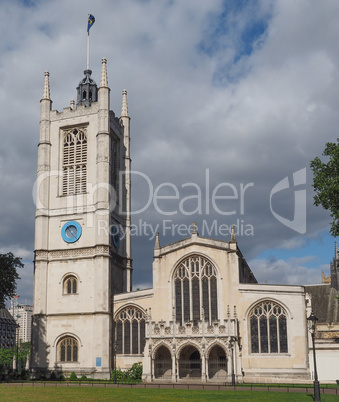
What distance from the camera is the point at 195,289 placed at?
50.2 m

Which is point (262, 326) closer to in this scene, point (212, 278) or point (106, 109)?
point (212, 278)

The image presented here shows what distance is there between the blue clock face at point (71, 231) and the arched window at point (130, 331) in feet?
31.5

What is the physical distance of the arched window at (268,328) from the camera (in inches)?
1829

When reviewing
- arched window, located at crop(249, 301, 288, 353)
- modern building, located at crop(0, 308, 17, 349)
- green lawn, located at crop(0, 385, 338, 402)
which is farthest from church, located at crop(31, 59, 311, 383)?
Answer: modern building, located at crop(0, 308, 17, 349)

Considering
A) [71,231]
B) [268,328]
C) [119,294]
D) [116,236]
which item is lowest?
[268,328]

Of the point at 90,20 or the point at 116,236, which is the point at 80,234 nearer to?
the point at 116,236

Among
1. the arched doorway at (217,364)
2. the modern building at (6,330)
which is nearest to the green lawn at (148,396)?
the arched doorway at (217,364)

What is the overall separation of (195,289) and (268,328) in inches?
313

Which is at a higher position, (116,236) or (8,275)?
(116,236)

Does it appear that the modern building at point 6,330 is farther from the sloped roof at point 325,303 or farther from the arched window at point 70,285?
the sloped roof at point 325,303

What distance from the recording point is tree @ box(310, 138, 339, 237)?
33812mm

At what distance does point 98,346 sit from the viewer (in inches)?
1984

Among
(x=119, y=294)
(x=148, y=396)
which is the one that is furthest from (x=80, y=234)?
(x=148, y=396)

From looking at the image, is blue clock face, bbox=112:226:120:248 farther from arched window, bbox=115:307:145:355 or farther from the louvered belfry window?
arched window, bbox=115:307:145:355
